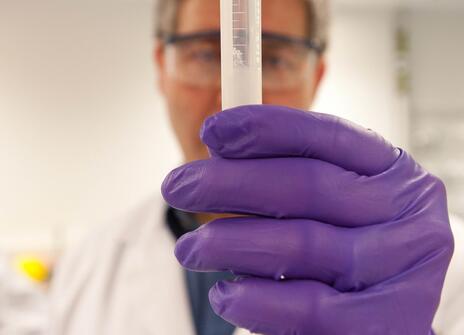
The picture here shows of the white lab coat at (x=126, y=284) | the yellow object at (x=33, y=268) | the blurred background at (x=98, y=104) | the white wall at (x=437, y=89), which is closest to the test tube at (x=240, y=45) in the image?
the white lab coat at (x=126, y=284)

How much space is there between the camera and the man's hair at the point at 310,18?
1.14 meters

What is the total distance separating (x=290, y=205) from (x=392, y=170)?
0.46ft

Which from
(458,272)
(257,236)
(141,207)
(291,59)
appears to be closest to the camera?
(257,236)

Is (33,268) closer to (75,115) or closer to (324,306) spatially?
(75,115)

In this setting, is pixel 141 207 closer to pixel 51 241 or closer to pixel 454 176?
pixel 51 241

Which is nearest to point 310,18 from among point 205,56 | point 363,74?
point 205,56

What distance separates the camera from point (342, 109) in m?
4.23

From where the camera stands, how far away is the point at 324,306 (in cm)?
52

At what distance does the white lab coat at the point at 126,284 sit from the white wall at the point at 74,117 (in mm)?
2563

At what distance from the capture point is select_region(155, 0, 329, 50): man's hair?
1.14 metres

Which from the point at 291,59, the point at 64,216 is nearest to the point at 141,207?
the point at 291,59

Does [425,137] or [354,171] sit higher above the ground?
[354,171]

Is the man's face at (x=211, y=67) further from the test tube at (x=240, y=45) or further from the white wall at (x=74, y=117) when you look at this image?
the white wall at (x=74, y=117)

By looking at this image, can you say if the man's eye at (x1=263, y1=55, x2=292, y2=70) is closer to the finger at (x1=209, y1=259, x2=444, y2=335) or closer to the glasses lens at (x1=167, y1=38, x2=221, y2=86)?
the glasses lens at (x1=167, y1=38, x2=221, y2=86)
